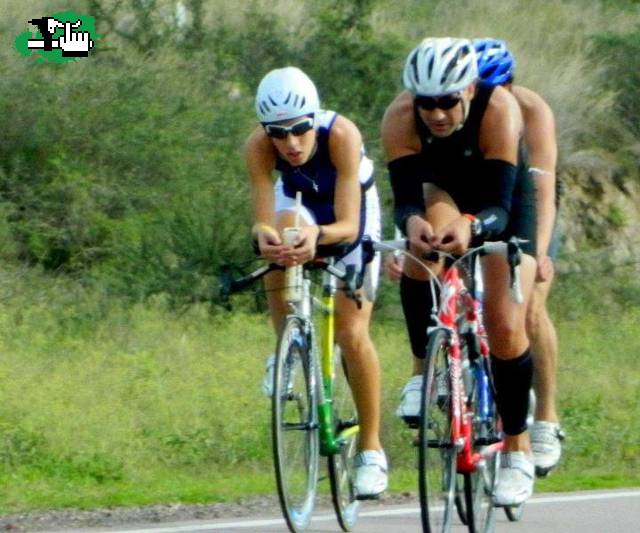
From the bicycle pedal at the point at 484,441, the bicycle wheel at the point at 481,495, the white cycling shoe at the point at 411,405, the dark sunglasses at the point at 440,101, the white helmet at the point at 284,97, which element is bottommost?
the bicycle wheel at the point at 481,495

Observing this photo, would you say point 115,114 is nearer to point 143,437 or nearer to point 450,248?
point 143,437

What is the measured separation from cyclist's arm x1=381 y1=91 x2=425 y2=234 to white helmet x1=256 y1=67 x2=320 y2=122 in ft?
1.24

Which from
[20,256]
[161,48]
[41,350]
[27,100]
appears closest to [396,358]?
[41,350]

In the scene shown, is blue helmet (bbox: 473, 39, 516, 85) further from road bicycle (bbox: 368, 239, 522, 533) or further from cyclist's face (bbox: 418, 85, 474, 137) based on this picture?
road bicycle (bbox: 368, 239, 522, 533)

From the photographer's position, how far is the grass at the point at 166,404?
10.4 meters

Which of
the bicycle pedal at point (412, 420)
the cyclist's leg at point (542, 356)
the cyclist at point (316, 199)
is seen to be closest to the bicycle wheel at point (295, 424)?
the cyclist at point (316, 199)

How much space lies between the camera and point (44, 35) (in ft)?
83.1

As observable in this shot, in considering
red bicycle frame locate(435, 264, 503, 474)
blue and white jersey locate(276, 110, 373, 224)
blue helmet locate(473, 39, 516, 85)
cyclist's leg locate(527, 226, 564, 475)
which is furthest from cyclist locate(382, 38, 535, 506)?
cyclist's leg locate(527, 226, 564, 475)

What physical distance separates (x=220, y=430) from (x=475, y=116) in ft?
17.4

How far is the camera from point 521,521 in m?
8.22

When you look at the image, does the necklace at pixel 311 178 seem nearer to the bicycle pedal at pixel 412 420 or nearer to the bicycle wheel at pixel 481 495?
the bicycle pedal at pixel 412 420

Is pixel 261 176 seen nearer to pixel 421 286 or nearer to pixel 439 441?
pixel 421 286

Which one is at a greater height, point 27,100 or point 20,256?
point 27,100

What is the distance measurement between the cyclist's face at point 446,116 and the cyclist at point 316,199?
0.58 meters
